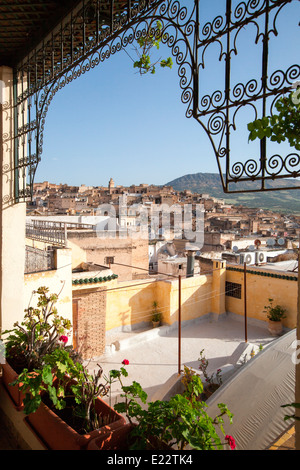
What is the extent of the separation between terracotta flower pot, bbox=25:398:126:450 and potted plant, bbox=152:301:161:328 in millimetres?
9711

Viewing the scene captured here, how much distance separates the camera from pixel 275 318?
1099cm

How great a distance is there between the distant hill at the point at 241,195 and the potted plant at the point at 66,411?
42.5 m

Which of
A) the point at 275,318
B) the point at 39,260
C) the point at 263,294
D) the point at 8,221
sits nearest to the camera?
the point at 8,221

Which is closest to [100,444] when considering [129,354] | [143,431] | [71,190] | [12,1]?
[143,431]

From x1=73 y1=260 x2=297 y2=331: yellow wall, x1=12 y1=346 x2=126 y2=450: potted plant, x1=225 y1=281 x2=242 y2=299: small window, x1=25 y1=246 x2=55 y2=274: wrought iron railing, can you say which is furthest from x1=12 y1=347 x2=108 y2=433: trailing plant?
x1=225 y1=281 x2=242 y2=299: small window

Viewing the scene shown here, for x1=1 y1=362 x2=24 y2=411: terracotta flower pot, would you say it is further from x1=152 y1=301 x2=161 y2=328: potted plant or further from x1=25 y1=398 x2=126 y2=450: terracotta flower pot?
x1=152 y1=301 x2=161 y2=328: potted plant

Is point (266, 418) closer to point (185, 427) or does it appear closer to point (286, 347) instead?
point (286, 347)

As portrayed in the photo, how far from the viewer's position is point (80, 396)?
1.80m

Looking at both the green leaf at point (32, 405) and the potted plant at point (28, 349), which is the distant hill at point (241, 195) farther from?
the green leaf at point (32, 405)

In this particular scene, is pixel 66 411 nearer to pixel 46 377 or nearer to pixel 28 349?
pixel 46 377

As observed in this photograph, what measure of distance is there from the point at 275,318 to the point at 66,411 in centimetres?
1038

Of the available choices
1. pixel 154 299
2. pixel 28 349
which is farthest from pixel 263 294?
pixel 28 349

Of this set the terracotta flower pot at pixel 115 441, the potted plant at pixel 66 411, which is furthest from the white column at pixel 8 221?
the terracotta flower pot at pixel 115 441

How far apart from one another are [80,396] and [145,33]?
2.32 metres
